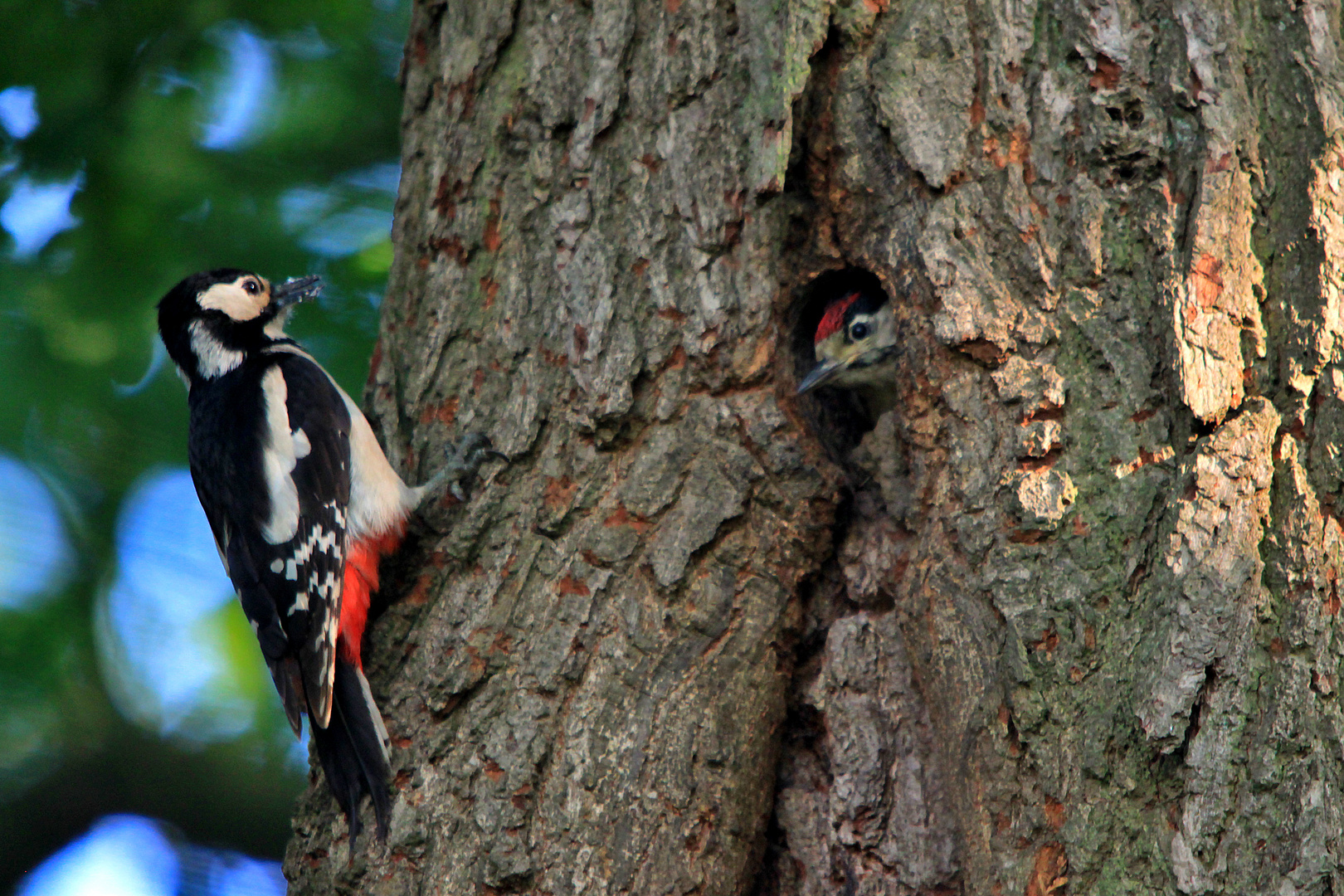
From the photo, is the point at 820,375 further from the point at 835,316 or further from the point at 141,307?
the point at 141,307

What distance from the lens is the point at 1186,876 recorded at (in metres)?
1.75

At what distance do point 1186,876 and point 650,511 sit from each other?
1.17 metres

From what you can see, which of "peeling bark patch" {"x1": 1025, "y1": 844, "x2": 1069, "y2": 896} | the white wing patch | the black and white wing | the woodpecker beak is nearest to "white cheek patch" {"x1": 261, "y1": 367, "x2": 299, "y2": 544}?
the black and white wing

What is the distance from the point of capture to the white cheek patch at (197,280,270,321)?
3.34 metres

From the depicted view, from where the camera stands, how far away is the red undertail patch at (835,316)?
2.91 metres

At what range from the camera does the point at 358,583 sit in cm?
286

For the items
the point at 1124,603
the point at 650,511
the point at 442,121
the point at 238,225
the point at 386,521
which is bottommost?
the point at 1124,603

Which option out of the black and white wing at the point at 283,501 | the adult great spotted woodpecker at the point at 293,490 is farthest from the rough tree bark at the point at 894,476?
the black and white wing at the point at 283,501

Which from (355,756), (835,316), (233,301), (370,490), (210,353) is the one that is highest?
(233,301)

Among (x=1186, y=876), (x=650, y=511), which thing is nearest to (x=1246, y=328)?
(x=1186, y=876)

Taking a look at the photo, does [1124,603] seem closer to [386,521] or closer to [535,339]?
[535,339]

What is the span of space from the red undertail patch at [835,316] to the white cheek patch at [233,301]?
1805 millimetres

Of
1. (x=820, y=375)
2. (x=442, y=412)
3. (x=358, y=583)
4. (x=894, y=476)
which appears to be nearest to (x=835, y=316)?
(x=820, y=375)

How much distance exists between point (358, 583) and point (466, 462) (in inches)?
22.2
